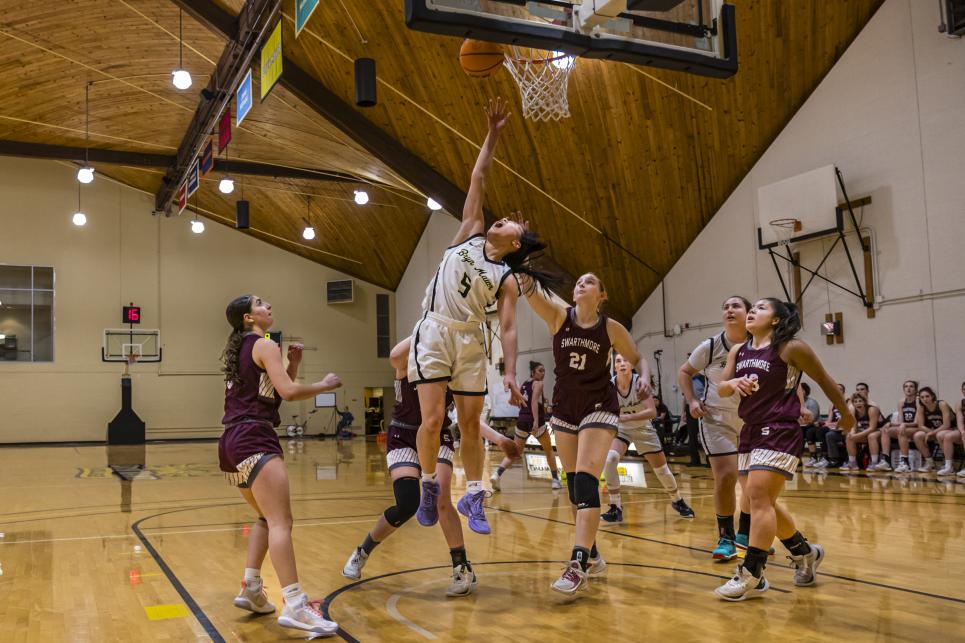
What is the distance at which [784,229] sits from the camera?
13938 mm

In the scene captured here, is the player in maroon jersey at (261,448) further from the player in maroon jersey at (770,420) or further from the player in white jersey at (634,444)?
the player in white jersey at (634,444)

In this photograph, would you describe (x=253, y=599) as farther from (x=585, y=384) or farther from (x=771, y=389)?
(x=771, y=389)

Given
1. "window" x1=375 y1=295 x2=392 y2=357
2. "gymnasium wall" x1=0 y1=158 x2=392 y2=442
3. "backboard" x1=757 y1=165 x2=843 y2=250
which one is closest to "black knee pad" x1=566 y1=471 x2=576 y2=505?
"backboard" x1=757 y1=165 x2=843 y2=250

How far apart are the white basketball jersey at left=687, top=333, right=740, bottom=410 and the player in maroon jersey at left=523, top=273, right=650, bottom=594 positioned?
31.6 inches

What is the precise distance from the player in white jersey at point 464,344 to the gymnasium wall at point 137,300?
23.4 meters

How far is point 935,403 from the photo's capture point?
447 inches

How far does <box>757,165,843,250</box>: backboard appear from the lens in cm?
1306

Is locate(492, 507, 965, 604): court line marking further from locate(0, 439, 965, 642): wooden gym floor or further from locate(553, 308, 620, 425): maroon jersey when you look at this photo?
locate(553, 308, 620, 425): maroon jersey

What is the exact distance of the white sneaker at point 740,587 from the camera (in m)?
4.24

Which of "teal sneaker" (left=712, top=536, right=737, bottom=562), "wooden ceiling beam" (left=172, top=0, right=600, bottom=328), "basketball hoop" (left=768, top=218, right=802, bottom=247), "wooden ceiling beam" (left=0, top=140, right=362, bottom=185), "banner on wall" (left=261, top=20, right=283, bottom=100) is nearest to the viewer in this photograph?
"teal sneaker" (left=712, top=536, right=737, bottom=562)

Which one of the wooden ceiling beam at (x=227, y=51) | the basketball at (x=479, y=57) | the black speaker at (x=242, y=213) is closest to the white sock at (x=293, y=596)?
the basketball at (x=479, y=57)

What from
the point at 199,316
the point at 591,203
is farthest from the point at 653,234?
the point at 199,316

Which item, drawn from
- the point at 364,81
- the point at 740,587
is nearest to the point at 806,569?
the point at 740,587

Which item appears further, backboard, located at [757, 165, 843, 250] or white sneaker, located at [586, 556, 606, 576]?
backboard, located at [757, 165, 843, 250]
